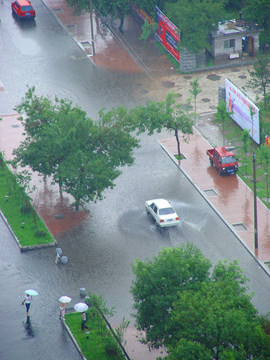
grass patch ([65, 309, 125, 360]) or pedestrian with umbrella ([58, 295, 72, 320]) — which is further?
pedestrian with umbrella ([58, 295, 72, 320])

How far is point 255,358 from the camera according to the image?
34.7 m

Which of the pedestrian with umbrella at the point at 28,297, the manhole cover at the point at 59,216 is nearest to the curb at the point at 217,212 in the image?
the manhole cover at the point at 59,216

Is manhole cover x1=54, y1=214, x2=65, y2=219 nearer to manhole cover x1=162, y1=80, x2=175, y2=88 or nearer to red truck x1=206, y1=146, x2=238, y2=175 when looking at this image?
red truck x1=206, y1=146, x2=238, y2=175

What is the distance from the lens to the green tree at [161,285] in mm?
39250

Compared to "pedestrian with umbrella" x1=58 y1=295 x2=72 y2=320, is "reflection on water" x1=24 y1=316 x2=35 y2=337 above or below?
below

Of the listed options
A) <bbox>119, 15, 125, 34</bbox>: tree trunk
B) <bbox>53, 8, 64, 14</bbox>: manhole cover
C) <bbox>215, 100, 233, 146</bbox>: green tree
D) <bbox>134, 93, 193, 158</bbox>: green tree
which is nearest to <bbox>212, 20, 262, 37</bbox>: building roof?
<bbox>119, 15, 125, 34</bbox>: tree trunk

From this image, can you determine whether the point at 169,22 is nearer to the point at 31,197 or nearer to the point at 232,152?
the point at 232,152

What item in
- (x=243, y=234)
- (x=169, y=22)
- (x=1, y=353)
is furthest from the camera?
(x=169, y=22)

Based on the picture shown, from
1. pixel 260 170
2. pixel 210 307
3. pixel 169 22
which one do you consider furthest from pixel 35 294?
pixel 169 22

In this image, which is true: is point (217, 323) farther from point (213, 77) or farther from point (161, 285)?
point (213, 77)

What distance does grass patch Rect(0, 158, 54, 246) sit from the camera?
51.2m

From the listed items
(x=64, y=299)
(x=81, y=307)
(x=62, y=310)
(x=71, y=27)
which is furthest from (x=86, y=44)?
(x=81, y=307)

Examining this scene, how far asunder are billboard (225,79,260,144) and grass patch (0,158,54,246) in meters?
18.1

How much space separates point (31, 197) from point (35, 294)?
13693mm
